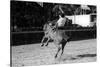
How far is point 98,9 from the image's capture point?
778cm

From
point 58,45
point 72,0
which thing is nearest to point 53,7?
point 72,0

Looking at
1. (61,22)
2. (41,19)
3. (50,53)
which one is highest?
(41,19)

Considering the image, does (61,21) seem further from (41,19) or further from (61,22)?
(41,19)

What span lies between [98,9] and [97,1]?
0.31 metres

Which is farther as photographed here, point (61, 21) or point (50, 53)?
point (61, 21)

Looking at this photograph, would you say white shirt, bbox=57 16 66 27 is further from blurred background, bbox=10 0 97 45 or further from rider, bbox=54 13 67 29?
blurred background, bbox=10 0 97 45

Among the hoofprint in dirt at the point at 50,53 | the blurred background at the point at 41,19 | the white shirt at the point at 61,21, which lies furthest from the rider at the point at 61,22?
the hoofprint in dirt at the point at 50,53

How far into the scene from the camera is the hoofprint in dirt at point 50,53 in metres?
6.60

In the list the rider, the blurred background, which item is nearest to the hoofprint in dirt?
the blurred background

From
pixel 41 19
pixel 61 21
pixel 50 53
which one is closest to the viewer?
pixel 41 19

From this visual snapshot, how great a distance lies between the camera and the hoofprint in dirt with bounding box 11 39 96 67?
21.6 feet

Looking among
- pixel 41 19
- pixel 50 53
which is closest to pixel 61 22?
pixel 41 19

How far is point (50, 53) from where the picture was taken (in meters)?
7.05

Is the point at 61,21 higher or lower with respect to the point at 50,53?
higher
